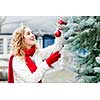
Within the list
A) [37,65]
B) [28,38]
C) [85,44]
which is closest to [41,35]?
[28,38]

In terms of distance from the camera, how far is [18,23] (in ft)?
20.2

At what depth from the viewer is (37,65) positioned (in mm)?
6168

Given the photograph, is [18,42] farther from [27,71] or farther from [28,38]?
[27,71]

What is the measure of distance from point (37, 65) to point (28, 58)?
82 millimetres

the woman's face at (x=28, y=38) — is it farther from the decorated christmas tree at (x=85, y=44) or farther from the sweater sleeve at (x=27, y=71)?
the decorated christmas tree at (x=85, y=44)

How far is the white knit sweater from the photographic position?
6.16 m

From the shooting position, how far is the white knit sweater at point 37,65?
6.16 meters

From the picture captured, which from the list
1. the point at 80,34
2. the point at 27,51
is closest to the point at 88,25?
the point at 80,34

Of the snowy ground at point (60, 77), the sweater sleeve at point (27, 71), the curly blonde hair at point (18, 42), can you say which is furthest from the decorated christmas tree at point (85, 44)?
the curly blonde hair at point (18, 42)

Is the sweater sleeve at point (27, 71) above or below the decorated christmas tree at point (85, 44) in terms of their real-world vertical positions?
below

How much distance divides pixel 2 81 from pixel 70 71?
1.62 ft

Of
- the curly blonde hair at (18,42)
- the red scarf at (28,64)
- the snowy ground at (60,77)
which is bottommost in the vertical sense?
the snowy ground at (60,77)
